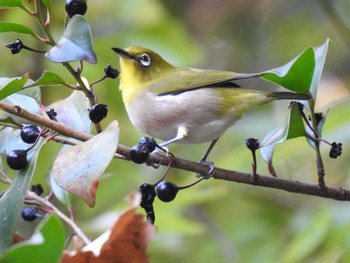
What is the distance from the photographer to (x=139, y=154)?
1.82m

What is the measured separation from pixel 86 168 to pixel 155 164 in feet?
1.72

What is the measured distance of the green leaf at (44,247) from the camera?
1.07 meters

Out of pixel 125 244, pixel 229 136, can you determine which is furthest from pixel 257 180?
pixel 229 136

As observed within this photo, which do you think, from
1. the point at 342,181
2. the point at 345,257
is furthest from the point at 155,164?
the point at 342,181

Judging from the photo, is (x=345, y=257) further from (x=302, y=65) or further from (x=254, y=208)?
(x=254, y=208)

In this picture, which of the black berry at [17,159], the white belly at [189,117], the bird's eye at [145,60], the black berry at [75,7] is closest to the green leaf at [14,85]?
the black berry at [17,159]

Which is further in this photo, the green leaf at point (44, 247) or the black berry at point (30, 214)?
the black berry at point (30, 214)

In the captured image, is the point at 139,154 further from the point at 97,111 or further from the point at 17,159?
the point at 17,159

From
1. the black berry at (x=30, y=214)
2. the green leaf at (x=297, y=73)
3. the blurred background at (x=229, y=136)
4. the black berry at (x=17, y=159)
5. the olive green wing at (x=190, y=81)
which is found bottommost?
the blurred background at (x=229, y=136)

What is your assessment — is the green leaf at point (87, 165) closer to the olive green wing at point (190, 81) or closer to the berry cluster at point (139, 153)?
the berry cluster at point (139, 153)

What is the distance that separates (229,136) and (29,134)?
128 inches

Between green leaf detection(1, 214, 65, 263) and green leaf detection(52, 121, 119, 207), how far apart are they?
1.54ft

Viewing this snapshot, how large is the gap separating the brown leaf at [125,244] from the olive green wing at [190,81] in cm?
169

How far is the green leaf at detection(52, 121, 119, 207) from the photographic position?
158cm
